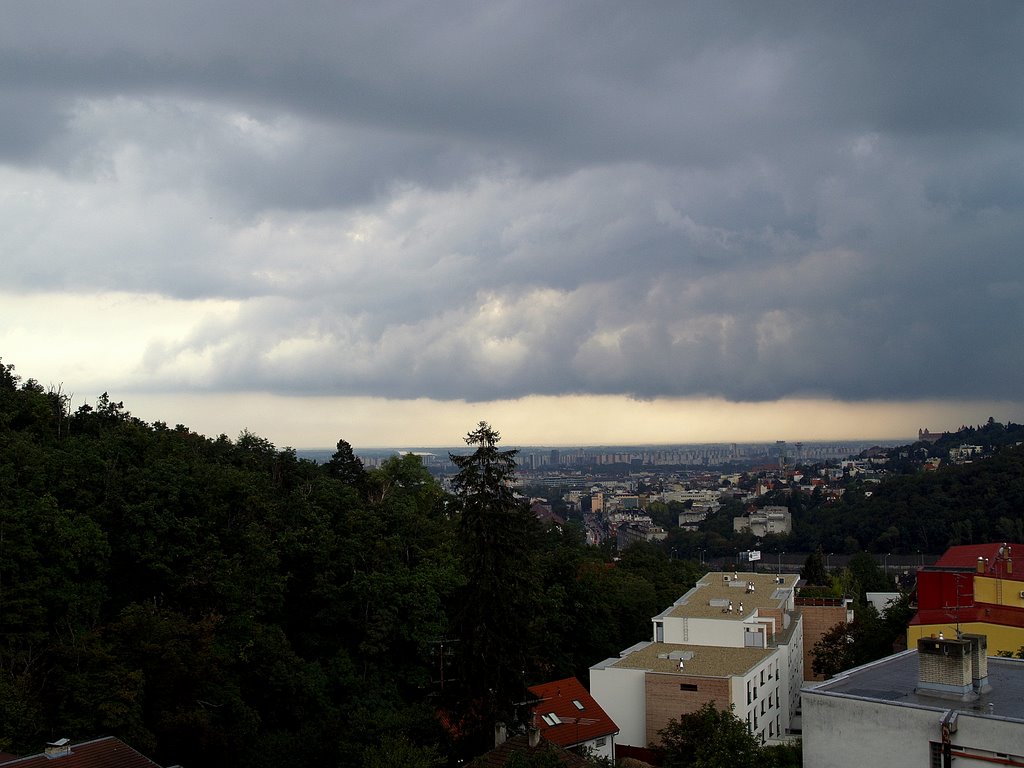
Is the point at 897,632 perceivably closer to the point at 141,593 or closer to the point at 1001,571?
the point at 1001,571

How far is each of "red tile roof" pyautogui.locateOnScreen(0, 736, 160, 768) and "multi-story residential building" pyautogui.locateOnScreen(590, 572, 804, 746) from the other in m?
18.5

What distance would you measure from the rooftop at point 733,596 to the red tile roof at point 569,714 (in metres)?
8.78

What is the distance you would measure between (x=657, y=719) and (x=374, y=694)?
10098mm

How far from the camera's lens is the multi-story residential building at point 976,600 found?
1268 inches

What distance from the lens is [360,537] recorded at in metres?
38.5

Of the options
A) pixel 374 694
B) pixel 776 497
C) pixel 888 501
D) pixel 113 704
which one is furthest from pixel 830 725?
pixel 776 497

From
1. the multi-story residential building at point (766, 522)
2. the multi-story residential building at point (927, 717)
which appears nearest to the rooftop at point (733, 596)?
the multi-story residential building at point (927, 717)

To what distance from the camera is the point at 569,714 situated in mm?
32750

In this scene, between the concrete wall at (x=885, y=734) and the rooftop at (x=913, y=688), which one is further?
the rooftop at (x=913, y=688)

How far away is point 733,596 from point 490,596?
22923 mm

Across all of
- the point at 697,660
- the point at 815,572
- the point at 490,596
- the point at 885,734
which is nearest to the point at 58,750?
the point at 490,596

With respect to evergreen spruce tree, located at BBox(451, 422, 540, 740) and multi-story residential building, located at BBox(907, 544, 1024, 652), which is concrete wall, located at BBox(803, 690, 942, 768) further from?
multi-story residential building, located at BBox(907, 544, 1024, 652)

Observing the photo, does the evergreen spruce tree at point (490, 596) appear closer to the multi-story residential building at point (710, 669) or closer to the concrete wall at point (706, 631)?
the multi-story residential building at point (710, 669)

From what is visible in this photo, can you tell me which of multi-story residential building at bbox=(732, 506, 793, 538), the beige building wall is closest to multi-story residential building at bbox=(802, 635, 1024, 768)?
the beige building wall
